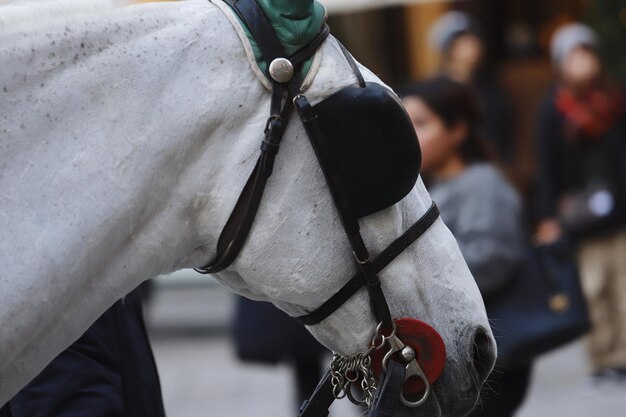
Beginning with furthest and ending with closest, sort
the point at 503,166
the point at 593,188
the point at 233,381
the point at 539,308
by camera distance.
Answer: the point at 233,381
the point at 593,188
the point at 503,166
the point at 539,308

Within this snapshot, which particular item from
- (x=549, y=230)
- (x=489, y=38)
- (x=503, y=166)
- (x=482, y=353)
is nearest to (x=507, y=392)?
(x=482, y=353)

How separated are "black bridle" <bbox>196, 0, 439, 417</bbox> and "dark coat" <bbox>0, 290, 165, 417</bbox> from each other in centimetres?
49

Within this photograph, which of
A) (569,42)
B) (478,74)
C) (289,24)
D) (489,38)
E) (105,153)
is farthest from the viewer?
(489,38)

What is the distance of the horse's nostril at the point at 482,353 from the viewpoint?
2.41 meters

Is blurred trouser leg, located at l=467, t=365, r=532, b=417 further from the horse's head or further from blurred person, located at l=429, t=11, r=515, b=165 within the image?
blurred person, located at l=429, t=11, r=515, b=165

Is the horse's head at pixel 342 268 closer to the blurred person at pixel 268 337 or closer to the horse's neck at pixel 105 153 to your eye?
the horse's neck at pixel 105 153

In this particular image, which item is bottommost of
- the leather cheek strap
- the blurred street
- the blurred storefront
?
the blurred storefront

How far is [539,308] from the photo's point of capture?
450cm

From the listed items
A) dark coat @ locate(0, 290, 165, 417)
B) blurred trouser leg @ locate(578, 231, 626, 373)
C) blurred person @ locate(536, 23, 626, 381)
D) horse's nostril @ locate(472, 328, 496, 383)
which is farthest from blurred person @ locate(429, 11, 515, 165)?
horse's nostril @ locate(472, 328, 496, 383)

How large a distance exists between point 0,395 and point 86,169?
1.39 feet

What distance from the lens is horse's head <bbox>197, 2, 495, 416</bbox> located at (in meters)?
2.15

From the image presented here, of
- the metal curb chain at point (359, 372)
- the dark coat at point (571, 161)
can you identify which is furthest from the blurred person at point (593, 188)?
the metal curb chain at point (359, 372)

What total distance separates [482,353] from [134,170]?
84 cm

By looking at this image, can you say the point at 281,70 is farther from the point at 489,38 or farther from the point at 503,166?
the point at 489,38
